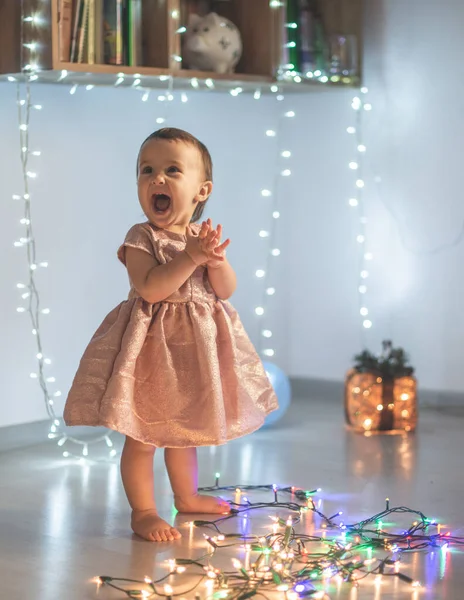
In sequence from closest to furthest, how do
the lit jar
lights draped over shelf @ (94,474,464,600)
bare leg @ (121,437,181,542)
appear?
lights draped over shelf @ (94,474,464,600) < bare leg @ (121,437,181,542) < the lit jar

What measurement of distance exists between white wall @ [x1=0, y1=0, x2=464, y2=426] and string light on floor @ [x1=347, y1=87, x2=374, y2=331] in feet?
0.09

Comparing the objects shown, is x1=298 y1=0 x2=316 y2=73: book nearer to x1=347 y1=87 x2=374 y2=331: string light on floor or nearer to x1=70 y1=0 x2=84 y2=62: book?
x1=347 y1=87 x2=374 y2=331: string light on floor

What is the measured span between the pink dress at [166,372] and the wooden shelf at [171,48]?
31.3 inches

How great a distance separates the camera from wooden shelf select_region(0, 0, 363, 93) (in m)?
2.86

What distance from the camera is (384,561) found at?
2072mm

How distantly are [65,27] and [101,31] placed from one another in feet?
0.43

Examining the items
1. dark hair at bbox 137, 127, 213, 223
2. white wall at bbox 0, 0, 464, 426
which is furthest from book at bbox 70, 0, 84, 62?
dark hair at bbox 137, 127, 213, 223

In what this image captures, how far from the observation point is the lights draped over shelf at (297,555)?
1927 mm

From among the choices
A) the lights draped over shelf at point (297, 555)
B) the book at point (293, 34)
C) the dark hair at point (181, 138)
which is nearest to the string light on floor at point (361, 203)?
the book at point (293, 34)

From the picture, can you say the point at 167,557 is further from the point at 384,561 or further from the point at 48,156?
the point at 48,156

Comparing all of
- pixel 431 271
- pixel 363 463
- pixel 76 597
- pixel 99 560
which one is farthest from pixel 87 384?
pixel 431 271

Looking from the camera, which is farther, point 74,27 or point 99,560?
point 74,27

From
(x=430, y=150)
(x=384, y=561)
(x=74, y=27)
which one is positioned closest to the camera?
(x=384, y=561)

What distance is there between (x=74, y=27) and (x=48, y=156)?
433 millimetres
